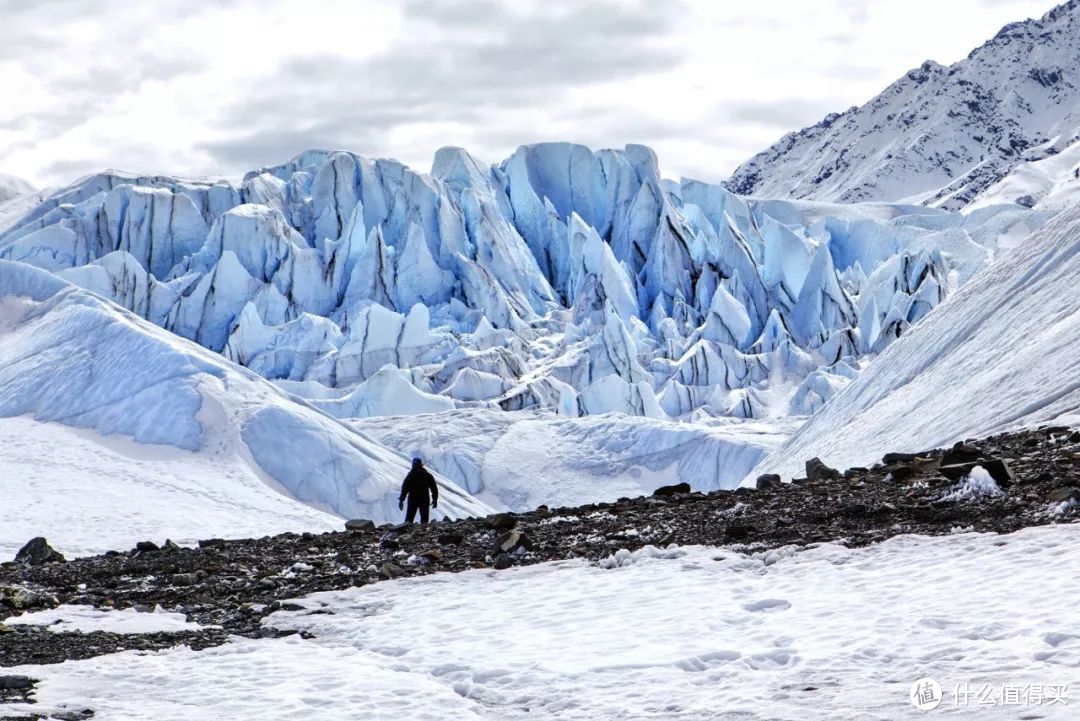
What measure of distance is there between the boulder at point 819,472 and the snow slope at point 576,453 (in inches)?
970

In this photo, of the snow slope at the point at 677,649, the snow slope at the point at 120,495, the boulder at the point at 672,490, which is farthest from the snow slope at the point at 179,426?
the snow slope at the point at 677,649

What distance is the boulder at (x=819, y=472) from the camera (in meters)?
15.3

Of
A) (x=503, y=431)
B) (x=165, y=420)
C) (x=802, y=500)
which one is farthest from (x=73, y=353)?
(x=802, y=500)

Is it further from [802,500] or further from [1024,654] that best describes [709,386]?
[1024,654]

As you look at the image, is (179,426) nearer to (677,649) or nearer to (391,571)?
(391,571)

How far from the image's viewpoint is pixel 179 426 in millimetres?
34656

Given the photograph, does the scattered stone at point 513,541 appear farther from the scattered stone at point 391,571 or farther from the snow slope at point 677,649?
the snow slope at point 677,649

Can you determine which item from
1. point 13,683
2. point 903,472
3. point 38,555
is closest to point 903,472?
point 903,472

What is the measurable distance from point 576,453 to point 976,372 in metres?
23.6

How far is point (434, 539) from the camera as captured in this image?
13.9 metres

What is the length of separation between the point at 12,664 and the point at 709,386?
163 ft

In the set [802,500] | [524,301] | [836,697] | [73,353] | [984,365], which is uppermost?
[524,301]

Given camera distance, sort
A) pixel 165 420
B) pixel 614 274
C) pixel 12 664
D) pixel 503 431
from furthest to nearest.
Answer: pixel 614 274
pixel 503 431
pixel 165 420
pixel 12 664

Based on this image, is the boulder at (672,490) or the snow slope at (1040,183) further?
the snow slope at (1040,183)
